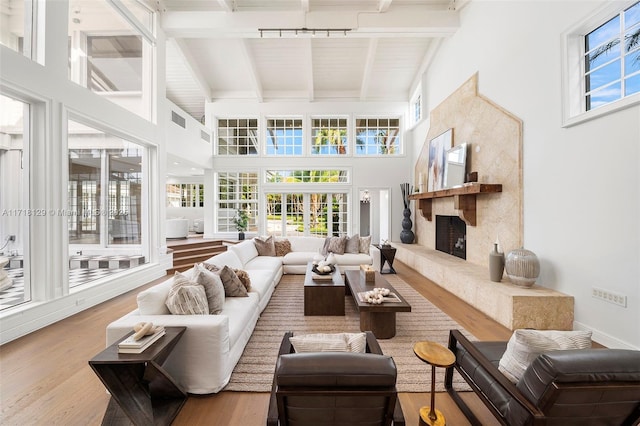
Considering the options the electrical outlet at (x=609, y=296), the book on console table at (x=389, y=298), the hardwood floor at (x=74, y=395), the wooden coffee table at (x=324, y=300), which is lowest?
the hardwood floor at (x=74, y=395)

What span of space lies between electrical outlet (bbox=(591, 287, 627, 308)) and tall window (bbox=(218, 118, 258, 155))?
801 centimetres

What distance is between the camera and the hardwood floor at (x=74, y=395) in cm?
162

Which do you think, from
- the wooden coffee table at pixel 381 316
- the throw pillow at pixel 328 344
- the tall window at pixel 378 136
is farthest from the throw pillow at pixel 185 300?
the tall window at pixel 378 136

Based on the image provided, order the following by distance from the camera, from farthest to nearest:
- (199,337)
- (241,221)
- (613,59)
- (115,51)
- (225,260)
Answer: (241,221) → (115,51) → (225,260) → (613,59) → (199,337)

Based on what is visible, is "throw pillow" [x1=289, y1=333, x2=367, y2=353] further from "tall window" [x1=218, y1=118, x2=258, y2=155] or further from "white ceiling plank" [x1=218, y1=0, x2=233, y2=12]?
"tall window" [x1=218, y1=118, x2=258, y2=155]

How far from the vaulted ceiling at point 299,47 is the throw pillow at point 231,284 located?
481 centimetres

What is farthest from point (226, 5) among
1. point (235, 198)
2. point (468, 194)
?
point (468, 194)

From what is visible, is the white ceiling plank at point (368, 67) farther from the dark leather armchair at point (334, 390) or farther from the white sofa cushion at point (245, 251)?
the dark leather armchair at point (334, 390)

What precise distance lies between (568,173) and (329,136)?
20.1ft

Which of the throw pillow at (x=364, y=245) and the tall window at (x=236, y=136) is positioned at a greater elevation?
the tall window at (x=236, y=136)

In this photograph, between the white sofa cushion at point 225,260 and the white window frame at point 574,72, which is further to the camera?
the white sofa cushion at point 225,260

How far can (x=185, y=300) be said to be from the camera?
199cm

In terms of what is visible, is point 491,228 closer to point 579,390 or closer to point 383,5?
point 579,390

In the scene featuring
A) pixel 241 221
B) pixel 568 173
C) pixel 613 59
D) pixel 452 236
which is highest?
pixel 613 59
